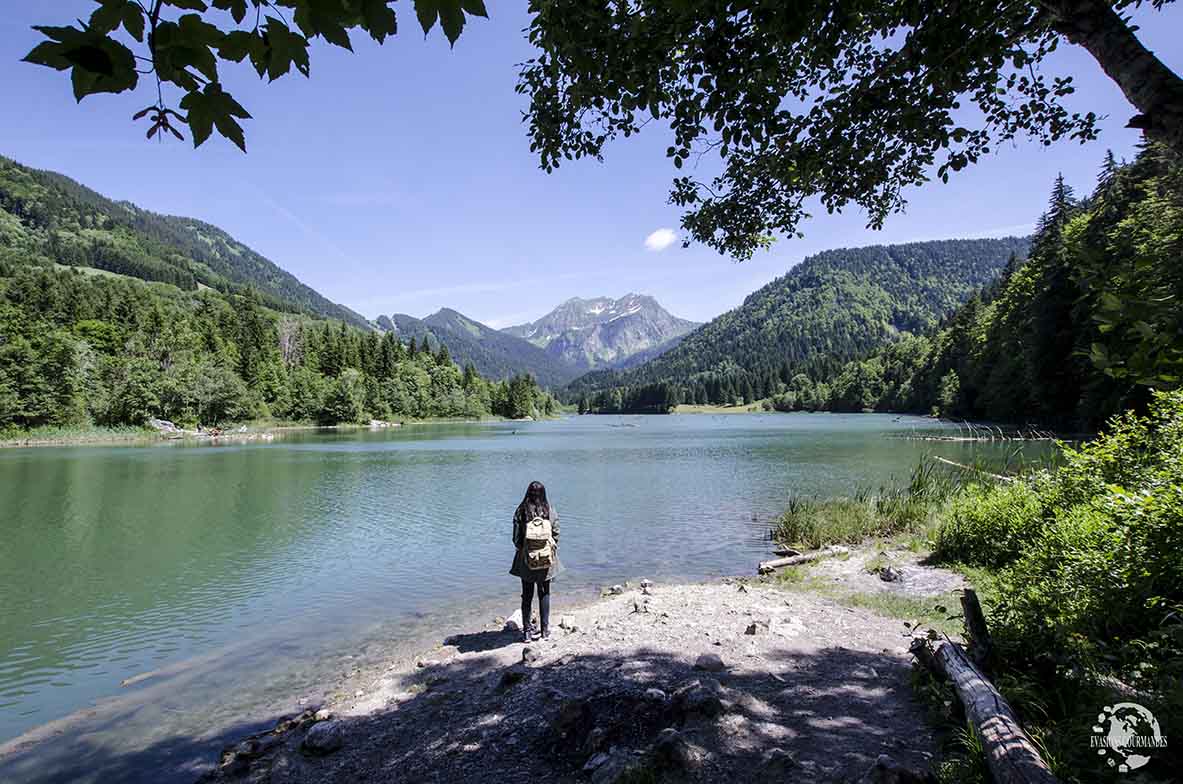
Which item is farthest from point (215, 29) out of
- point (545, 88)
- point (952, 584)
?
point (952, 584)

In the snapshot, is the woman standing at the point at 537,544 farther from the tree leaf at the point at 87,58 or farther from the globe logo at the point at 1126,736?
the tree leaf at the point at 87,58

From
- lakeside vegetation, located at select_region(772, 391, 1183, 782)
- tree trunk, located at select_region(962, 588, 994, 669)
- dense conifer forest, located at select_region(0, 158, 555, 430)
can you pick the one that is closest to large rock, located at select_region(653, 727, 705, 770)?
lakeside vegetation, located at select_region(772, 391, 1183, 782)

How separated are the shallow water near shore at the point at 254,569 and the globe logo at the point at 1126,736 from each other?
1007 centimetres

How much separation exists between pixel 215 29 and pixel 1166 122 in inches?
206

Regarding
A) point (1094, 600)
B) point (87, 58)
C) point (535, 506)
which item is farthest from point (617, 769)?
→ point (87, 58)

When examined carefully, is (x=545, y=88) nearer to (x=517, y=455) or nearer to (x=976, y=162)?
(x=976, y=162)

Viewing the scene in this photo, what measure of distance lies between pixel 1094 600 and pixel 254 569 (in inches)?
788

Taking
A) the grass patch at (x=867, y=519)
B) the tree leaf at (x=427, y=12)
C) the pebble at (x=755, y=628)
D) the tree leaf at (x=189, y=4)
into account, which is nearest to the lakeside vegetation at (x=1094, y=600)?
the pebble at (x=755, y=628)

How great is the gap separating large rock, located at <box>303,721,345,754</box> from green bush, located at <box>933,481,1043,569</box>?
1221 cm

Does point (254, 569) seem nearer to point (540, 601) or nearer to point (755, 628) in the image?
point (540, 601)

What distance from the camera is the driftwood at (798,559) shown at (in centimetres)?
1580

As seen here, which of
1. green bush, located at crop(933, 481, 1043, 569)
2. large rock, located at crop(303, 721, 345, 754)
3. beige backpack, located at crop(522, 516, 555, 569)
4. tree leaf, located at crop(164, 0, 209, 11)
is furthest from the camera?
green bush, located at crop(933, 481, 1043, 569)

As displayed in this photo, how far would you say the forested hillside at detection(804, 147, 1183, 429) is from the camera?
3.20m

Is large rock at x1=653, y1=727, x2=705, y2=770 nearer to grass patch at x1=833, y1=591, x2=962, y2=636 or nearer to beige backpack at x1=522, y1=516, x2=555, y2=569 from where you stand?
beige backpack at x1=522, y1=516, x2=555, y2=569
